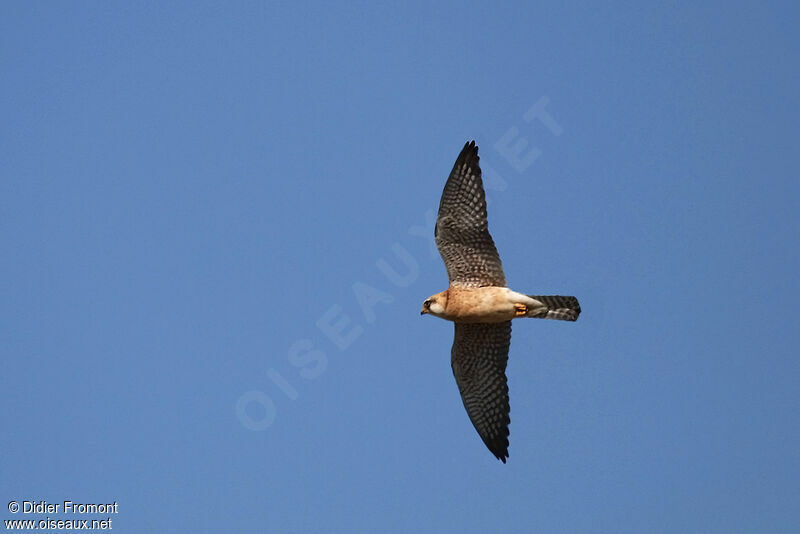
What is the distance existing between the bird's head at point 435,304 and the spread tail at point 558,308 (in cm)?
117

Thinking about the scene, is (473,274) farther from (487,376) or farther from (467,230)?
(487,376)

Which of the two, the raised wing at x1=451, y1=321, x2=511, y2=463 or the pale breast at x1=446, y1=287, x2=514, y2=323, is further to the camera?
the raised wing at x1=451, y1=321, x2=511, y2=463

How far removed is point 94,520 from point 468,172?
7383 millimetres

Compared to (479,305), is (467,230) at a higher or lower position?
higher

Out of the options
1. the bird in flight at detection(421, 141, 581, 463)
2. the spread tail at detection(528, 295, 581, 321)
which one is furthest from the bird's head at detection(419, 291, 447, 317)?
the spread tail at detection(528, 295, 581, 321)

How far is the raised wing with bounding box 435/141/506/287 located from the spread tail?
1.92 feet

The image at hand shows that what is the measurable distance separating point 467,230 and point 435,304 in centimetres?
109

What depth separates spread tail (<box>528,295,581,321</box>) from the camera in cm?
1728

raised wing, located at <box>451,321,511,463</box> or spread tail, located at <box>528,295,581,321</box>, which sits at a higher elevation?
spread tail, located at <box>528,295,581,321</box>

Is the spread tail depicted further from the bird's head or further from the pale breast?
the bird's head

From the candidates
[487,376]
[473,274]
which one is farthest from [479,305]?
[487,376]

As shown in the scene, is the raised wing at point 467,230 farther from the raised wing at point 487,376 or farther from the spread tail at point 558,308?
the raised wing at point 487,376

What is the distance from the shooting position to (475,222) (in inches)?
681

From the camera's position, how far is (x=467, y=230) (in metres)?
17.3
